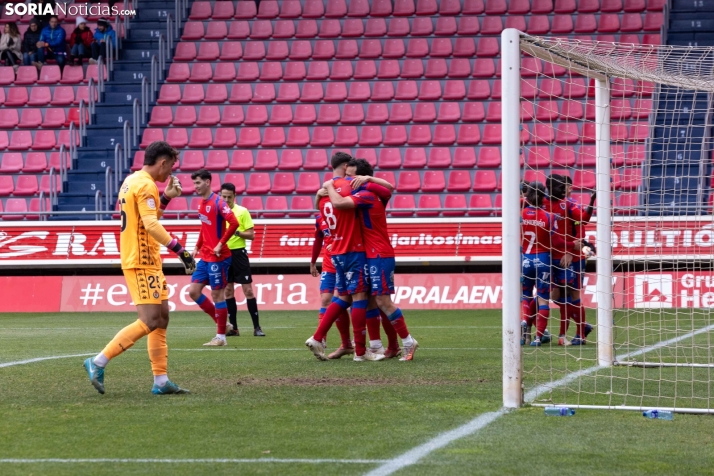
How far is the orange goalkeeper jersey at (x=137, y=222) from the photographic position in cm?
802

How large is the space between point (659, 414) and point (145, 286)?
154 inches

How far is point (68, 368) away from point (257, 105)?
16816 mm

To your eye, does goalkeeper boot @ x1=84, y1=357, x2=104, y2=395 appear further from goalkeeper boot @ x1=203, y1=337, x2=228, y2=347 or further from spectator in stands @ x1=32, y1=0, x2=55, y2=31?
spectator in stands @ x1=32, y1=0, x2=55, y2=31

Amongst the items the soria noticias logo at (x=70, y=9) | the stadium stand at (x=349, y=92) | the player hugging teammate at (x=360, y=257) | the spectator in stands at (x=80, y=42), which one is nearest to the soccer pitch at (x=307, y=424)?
the player hugging teammate at (x=360, y=257)

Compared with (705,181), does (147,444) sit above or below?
below

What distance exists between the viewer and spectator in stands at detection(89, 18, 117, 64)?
2764 centimetres

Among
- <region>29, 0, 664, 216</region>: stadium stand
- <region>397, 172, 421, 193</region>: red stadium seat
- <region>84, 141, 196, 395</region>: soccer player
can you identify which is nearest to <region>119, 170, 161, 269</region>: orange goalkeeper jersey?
<region>84, 141, 196, 395</region>: soccer player

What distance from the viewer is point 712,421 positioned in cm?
686

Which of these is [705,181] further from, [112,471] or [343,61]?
[112,471]

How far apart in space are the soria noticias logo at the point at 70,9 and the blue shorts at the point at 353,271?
19.9 meters

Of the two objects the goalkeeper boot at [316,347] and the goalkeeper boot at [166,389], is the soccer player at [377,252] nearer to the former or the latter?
the goalkeeper boot at [316,347]

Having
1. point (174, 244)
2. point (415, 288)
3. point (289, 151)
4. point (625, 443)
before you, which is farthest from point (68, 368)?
point (289, 151)

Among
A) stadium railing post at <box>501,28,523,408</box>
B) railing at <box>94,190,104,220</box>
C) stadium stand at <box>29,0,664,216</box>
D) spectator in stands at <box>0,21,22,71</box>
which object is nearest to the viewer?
stadium railing post at <box>501,28,523,408</box>

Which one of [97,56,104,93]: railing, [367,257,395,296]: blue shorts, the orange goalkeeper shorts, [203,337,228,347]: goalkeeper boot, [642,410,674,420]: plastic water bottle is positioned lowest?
[203,337,228,347]: goalkeeper boot
